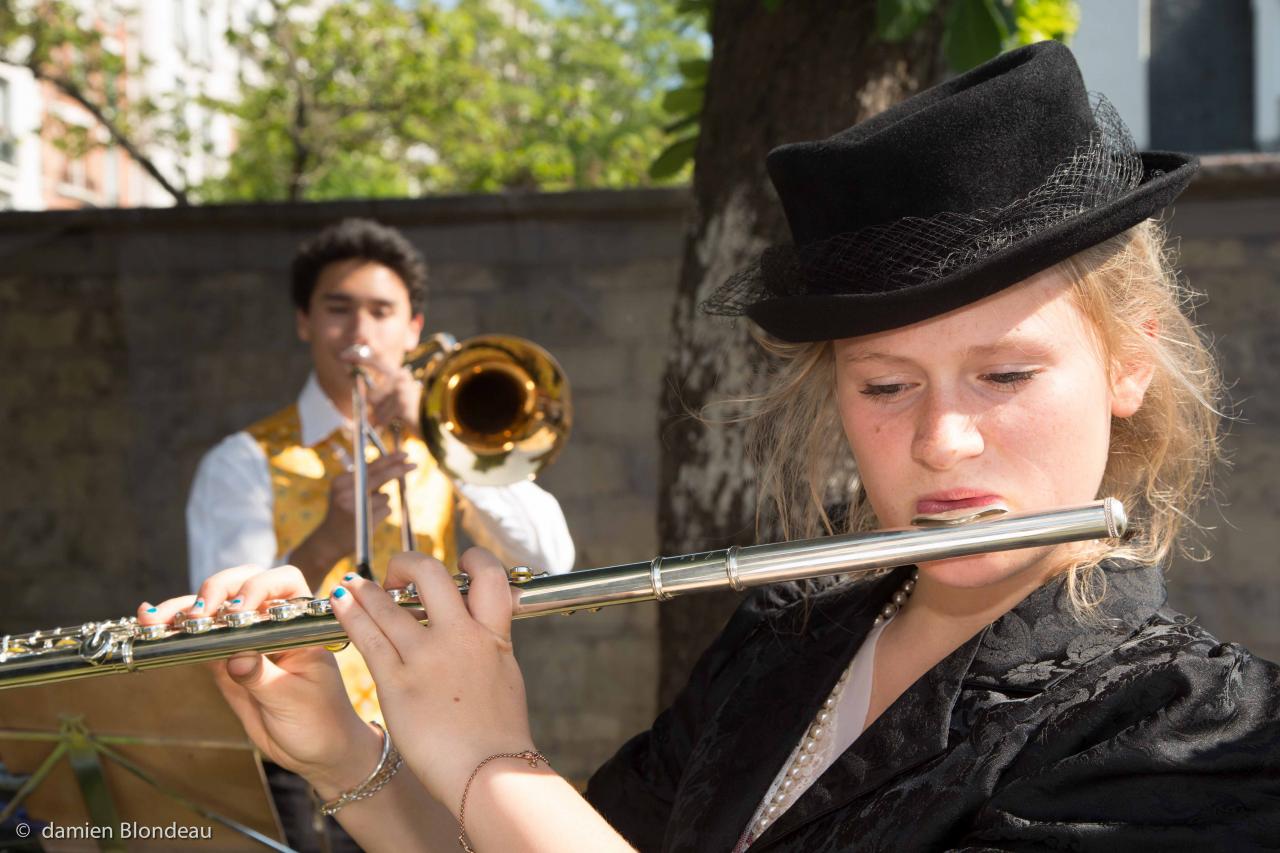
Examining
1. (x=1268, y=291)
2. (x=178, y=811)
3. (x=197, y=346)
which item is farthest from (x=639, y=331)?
(x=178, y=811)

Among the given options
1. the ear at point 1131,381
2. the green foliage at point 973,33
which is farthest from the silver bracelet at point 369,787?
the green foliage at point 973,33

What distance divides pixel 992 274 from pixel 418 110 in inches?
467

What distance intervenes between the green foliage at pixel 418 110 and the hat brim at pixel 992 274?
7403 mm

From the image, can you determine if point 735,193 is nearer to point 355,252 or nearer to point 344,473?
point 344,473

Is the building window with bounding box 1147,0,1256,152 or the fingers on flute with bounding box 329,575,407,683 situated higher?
the building window with bounding box 1147,0,1256,152

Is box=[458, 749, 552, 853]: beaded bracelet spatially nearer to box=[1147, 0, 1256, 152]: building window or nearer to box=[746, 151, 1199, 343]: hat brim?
box=[746, 151, 1199, 343]: hat brim

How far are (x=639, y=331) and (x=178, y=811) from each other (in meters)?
3.48

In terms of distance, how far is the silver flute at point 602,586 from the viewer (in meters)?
1.44

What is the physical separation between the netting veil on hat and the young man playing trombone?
5.95 feet

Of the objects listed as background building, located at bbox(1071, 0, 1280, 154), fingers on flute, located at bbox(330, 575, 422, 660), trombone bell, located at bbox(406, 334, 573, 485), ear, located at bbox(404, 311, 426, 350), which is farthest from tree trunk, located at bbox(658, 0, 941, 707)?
background building, located at bbox(1071, 0, 1280, 154)

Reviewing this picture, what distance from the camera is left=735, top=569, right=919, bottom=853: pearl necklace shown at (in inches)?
64.5

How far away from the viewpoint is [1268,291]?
5.09 m

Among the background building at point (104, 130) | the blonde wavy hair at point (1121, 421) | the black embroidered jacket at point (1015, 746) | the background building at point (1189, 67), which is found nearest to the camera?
the black embroidered jacket at point (1015, 746)

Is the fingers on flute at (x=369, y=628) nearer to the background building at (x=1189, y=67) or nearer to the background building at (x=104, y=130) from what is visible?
the background building at (x=1189, y=67)
